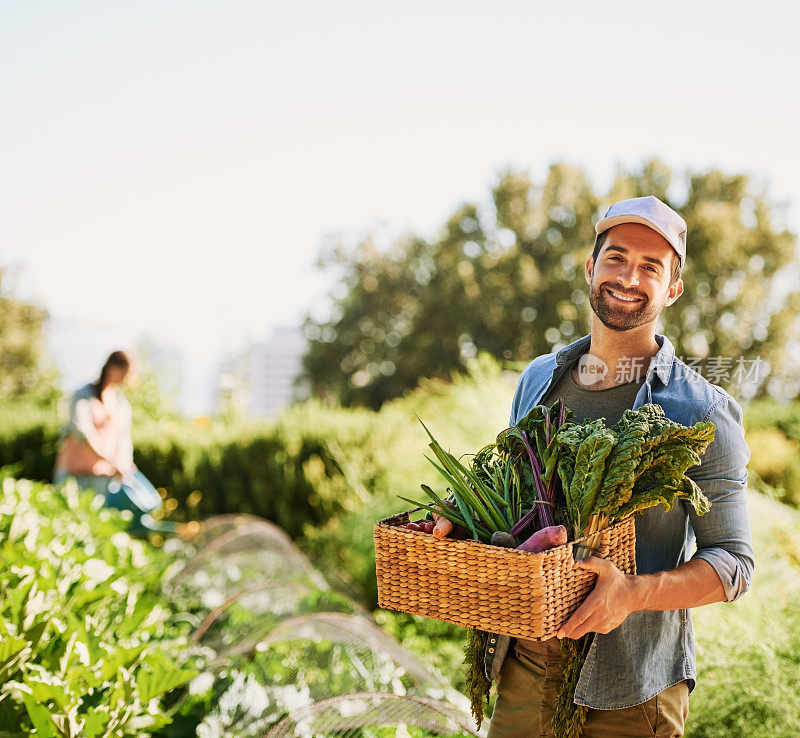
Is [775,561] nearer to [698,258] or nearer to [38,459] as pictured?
[38,459]

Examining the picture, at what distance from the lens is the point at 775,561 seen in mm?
2914

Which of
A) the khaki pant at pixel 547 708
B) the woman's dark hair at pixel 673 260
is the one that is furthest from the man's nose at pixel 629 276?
the khaki pant at pixel 547 708

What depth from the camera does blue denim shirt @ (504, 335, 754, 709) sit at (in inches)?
57.0

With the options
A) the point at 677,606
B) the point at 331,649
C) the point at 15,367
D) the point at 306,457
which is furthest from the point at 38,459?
the point at 15,367

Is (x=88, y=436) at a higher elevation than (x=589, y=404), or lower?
lower

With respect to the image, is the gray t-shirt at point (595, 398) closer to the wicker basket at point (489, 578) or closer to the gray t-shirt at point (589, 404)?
the gray t-shirt at point (589, 404)

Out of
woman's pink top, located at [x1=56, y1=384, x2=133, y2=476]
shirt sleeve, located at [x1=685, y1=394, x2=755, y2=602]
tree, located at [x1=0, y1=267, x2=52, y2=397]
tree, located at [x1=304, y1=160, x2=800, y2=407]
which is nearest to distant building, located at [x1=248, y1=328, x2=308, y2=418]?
tree, located at [x1=304, y1=160, x2=800, y2=407]

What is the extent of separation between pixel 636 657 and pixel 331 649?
1360 mm

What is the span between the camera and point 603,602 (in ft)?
4.44

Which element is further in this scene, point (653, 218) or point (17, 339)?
point (17, 339)

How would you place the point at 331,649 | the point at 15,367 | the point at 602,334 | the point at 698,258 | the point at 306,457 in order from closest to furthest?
the point at 602,334
the point at 331,649
the point at 306,457
the point at 698,258
the point at 15,367

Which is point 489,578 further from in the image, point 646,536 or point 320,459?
point 320,459

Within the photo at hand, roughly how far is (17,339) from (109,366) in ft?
66.4

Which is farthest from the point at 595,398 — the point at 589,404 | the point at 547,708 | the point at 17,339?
the point at 17,339
